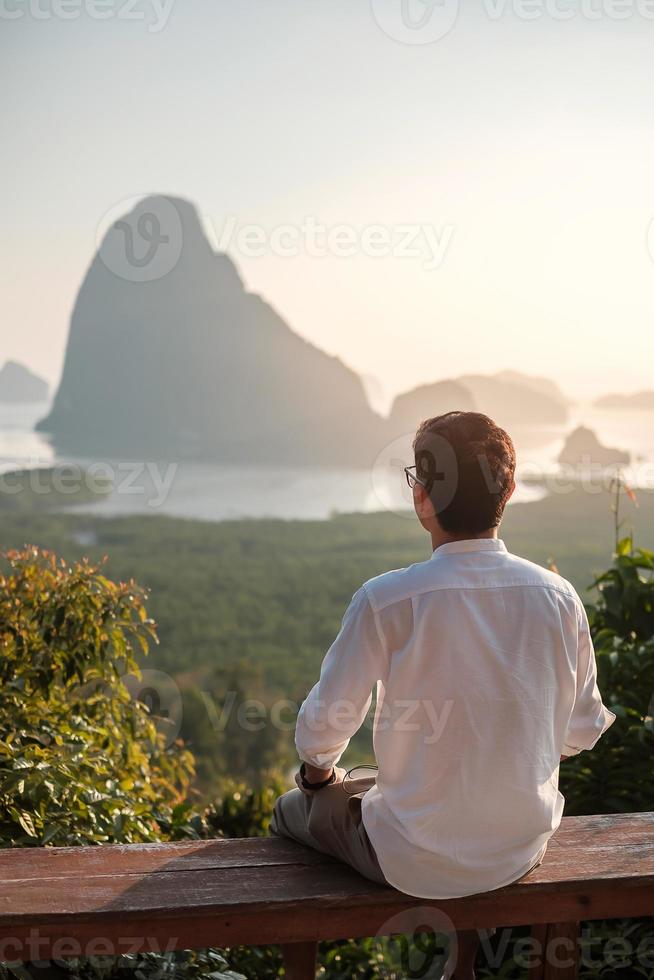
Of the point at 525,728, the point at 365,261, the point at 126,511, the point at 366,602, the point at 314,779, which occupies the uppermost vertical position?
the point at 365,261

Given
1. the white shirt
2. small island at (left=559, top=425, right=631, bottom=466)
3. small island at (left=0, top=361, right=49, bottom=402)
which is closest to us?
the white shirt

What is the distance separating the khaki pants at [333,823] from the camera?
5.28ft

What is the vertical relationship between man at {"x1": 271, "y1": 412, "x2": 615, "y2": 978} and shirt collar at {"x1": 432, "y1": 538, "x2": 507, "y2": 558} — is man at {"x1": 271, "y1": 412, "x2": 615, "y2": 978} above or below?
below

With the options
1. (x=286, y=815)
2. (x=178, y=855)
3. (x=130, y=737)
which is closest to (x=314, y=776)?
(x=286, y=815)

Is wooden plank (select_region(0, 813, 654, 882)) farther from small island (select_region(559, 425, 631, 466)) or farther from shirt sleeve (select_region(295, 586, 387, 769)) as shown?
small island (select_region(559, 425, 631, 466))

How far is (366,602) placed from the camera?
1470mm

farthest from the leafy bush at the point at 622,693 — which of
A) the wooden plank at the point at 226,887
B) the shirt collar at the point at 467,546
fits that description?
the shirt collar at the point at 467,546

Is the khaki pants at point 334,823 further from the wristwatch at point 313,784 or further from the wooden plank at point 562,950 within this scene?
the wooden plank at point 562,950

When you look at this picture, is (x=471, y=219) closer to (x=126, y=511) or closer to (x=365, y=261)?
(x=365, y=261)

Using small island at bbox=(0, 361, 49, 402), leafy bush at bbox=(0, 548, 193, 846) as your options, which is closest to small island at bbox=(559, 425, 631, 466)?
small island at bbox=(0, 361, 49, 402)

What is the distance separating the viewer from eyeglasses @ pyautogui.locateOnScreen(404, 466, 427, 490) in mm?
1516

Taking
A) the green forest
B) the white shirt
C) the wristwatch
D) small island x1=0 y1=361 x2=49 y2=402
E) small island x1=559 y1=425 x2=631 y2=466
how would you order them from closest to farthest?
the white shirt
the wristwatch
the green forest
small island x1=559 y1=425 x2=631 y2=466
small island x1=0 y1=361 x2=49 y2=402

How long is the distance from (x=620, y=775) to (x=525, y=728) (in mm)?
1247

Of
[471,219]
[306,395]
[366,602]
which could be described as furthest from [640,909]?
[306,395]
